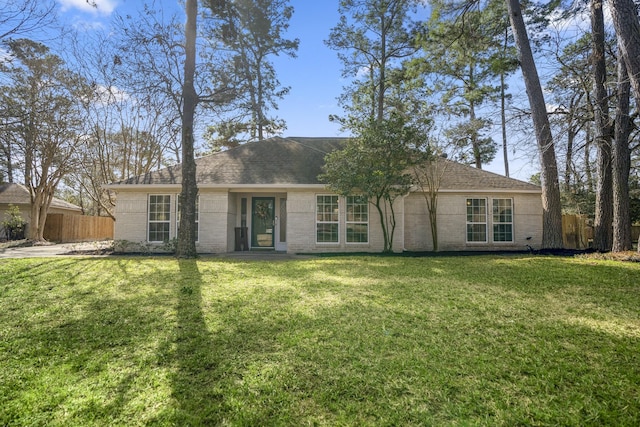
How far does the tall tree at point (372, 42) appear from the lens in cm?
1872

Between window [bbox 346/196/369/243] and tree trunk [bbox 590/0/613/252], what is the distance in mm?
7665

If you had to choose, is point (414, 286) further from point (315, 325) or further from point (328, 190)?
point (328, 190)

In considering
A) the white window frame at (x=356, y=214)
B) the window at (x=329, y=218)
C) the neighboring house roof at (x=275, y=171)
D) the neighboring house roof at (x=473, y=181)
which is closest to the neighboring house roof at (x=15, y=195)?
the neighboring house roof at (x=275, y=171)

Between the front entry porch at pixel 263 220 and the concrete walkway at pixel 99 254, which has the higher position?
the front entry porch at pixel 263 220

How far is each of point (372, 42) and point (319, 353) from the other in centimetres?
2032

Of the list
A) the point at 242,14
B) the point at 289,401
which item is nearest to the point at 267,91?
the point at 242,14

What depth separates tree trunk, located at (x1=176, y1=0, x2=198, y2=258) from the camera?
32.9ft

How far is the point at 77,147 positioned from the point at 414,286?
20.4 metres

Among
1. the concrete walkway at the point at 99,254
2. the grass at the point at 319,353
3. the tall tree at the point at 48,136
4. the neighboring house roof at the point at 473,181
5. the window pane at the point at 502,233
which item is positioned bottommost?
the grass at the point at 319,353

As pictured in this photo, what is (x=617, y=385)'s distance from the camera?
2604 mm

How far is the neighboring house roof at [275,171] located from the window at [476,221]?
2.45 feet

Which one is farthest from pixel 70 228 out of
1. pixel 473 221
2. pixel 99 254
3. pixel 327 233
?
pixel 473 221

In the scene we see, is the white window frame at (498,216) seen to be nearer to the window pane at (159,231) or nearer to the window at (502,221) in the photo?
the window at (502,221)

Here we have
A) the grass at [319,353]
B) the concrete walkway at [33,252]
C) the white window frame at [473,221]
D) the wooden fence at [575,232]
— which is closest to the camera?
the grass at [319,353]
